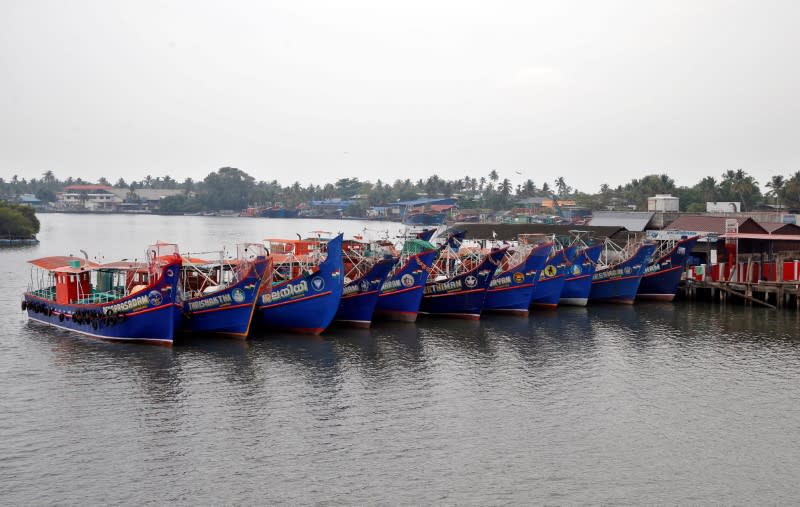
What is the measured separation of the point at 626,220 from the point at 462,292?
1088 inches

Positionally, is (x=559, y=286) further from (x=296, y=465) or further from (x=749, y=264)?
(x=296, y=465)

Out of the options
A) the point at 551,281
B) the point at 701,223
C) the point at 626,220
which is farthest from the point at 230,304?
the point at 626,220

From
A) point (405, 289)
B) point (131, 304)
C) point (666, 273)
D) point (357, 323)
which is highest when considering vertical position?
point (131, 304)

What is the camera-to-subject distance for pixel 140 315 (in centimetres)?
3231

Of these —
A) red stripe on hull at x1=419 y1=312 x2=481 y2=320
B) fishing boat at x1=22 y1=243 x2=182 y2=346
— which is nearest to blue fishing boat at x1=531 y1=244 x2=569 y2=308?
red stripe on hull at x1=419 y1=312 x2=481 y2=320

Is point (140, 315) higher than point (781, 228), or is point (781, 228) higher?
point (781, 228)

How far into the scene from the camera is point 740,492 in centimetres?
1958

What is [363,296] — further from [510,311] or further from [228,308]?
[510,311]

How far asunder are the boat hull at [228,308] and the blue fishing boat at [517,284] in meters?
15.3

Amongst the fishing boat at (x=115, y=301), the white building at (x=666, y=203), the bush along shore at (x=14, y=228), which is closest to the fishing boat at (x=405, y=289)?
the fishing boat at (x=115, y=301)

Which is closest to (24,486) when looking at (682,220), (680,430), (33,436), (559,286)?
(33,436)

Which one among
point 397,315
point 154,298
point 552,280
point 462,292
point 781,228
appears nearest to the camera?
point 154,298

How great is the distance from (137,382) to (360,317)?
13523mm

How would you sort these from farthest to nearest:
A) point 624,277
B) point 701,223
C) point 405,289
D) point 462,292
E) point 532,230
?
point 532,230 → point 701,223 → point 624,277 → point 462,292 → point 405,289
